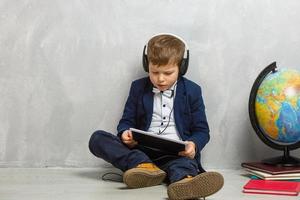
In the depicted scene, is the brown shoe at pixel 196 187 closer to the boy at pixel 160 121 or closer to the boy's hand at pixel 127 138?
the boy at pixel 160 121

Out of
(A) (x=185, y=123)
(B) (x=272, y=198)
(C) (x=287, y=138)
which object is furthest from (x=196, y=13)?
(B) (x=272, y=198)

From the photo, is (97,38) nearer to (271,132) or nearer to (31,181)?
(31,181)

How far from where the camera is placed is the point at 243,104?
2.65 meters

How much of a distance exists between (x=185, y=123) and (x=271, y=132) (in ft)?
1.27

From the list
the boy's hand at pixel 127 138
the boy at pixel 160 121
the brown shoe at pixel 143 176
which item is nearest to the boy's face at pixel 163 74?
the boy at pixel 160 121

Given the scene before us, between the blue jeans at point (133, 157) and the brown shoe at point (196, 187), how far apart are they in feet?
0.68

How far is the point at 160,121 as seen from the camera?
2445mm

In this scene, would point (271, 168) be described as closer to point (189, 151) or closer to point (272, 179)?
point (272, 179)

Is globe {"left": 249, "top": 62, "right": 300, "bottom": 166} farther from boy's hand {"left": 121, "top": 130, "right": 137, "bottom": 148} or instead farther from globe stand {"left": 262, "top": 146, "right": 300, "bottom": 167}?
boy's hand {"left": 121, "top": 130, "right": 137, "bottom": 148}

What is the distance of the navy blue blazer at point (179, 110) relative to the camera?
244cm

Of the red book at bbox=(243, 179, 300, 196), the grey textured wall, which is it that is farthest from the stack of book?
the grey textured wall

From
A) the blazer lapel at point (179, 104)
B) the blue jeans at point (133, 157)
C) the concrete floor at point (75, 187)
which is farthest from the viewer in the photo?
the blazer lapel at point (179, 104)

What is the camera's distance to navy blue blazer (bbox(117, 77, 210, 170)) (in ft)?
8.01

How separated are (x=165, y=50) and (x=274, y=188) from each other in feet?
2.39
